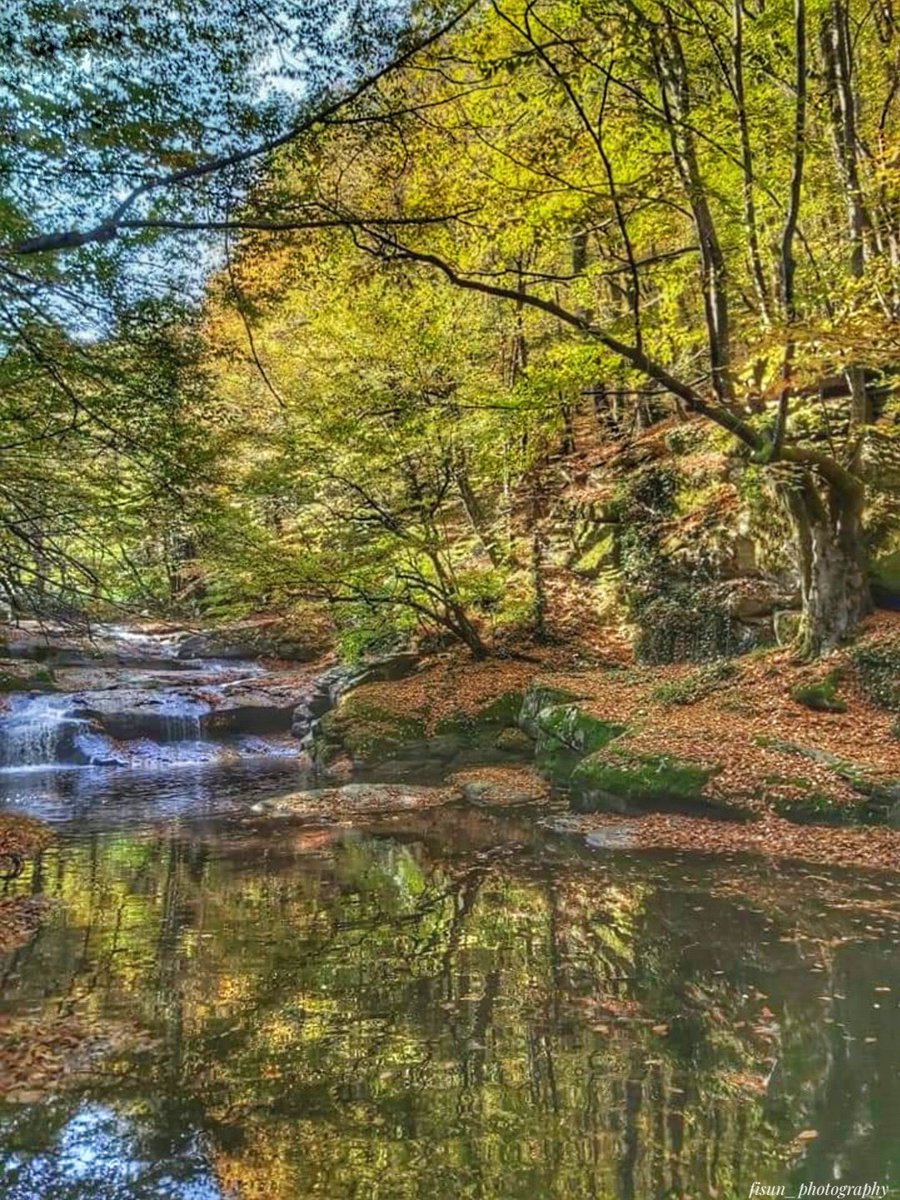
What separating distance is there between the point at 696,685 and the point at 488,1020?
7975 mm

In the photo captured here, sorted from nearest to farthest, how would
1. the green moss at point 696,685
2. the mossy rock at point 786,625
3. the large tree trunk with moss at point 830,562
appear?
the large tree trunk with moss at point 830,562, the green moss at point 696,685, the mossy rock at point 786,625

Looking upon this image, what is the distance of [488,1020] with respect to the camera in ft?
14.7

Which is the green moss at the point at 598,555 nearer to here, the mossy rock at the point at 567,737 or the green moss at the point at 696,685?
the green moss at the point at 696,685

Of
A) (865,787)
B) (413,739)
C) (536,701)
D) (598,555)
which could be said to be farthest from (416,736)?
(865,787)

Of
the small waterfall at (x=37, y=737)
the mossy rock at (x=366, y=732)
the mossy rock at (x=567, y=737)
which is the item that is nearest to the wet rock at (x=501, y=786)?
the mossy rock at (x=567, y=737)

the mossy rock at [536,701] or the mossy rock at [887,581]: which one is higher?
the mossy rock at [887,581]

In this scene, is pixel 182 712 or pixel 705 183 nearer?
pixel 705 183

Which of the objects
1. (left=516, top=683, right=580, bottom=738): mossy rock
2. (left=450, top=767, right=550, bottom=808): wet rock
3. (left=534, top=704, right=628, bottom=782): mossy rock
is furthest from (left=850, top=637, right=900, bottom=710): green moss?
(left=450, top=767, right=550, bottom=808): wet rock

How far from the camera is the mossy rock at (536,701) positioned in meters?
12.5

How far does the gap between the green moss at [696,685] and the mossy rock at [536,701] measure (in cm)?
138

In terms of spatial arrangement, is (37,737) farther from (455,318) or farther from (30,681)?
(455,318)

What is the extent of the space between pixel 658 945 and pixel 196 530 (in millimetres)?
6395

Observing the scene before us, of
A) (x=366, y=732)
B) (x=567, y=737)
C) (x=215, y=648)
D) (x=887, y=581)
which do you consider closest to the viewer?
(x=567, y=737)

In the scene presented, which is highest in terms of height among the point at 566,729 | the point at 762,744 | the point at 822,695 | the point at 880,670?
the point at 880,670
